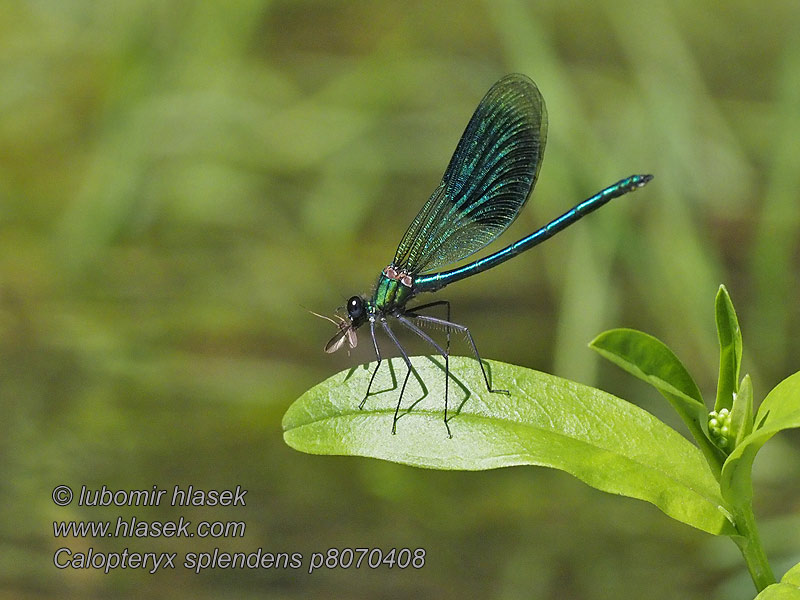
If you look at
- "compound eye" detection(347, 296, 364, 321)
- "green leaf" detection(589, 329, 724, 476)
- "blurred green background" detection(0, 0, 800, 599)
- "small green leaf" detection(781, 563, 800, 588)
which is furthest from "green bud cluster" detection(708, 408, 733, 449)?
"blurred green background" detection(0, 0, 800, 599)

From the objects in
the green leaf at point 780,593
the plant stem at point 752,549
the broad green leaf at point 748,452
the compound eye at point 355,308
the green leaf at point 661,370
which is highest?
the compound eye at point 355,308

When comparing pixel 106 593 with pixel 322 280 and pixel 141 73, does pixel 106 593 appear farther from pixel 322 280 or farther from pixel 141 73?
pixel 141 73

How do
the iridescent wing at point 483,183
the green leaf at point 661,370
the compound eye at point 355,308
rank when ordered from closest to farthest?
1. the green leaf at point 661,370
2. the compound eye at point 355,308
3. the iridescent wing at point 483,183

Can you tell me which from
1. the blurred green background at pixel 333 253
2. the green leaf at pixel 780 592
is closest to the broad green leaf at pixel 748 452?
the green leaf at pixel 780 592

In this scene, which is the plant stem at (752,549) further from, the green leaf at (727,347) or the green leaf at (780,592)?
the green leaf at (727,347)

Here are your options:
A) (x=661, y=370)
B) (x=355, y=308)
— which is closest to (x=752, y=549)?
A: (x=661, y=370)

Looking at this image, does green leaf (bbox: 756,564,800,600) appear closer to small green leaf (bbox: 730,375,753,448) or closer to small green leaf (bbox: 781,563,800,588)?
small green leaf (bbox: 781,563,800,588)

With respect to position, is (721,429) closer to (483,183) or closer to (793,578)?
(793,578)
